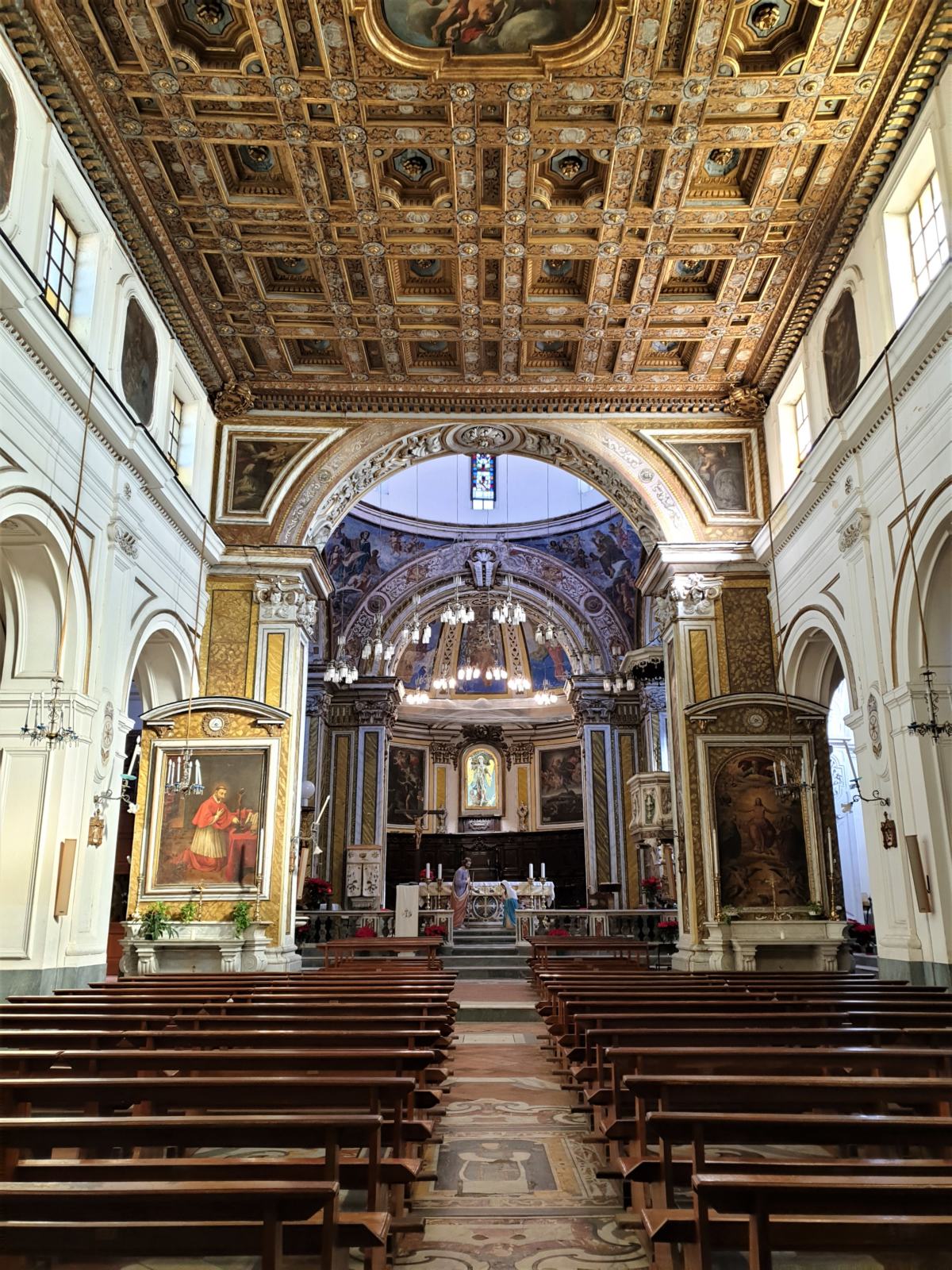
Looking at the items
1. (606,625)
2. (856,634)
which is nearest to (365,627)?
(606,625)

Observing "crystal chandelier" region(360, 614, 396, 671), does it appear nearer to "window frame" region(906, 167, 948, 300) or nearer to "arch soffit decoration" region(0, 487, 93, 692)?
"arch soffit decoration" region(0, 487, 93, 692)

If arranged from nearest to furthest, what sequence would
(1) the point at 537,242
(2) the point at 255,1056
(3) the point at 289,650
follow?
(2) the point at 255,1056 < (1) the point at 537,242 < (3) the point at 289,650

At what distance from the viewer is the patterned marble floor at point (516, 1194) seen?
4129 millimetres

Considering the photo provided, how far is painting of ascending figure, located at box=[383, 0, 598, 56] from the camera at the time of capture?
395 inches

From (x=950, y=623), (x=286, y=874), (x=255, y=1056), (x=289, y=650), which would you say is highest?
(x=289, y=650)

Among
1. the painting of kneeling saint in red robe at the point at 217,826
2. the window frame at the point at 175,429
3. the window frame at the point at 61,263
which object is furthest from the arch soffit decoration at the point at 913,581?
the window frame at the point at 175,429

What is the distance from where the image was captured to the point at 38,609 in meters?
11.0

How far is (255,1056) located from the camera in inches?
179

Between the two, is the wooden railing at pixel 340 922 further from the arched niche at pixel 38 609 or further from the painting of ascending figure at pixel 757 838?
the arched niche at pixel 38 609

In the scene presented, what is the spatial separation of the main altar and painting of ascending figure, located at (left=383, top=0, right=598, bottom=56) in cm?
1670

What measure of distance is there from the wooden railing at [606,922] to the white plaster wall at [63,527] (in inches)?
381

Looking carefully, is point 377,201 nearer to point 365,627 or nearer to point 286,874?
point 286,874

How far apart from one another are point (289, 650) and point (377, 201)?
278 inches

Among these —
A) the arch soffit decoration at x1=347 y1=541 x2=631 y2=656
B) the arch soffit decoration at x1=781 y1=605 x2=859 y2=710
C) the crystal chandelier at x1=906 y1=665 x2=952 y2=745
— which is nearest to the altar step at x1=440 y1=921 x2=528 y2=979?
the arch soffit decoration at x1=781 y1=605 x2=859 y2=710
